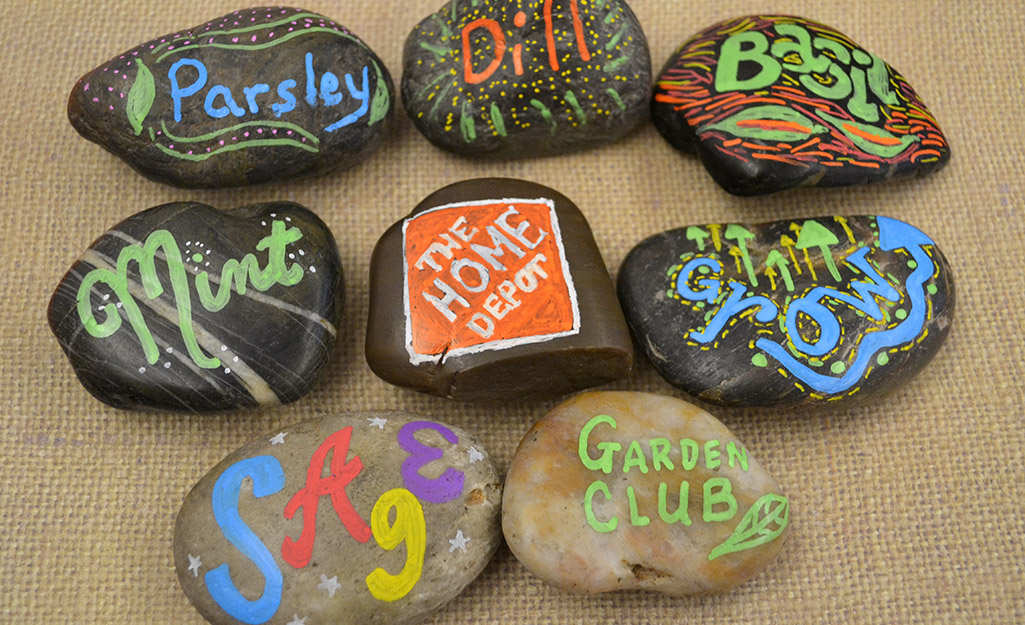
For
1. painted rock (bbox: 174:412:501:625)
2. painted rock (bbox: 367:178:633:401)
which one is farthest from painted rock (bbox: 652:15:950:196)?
painted rock (bbox: 174:412:501:625)

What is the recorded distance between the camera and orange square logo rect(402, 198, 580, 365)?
0.94 m

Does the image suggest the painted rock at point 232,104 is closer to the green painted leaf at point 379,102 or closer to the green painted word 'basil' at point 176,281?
the green painted leaf at point 379,102

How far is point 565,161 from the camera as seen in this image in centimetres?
119

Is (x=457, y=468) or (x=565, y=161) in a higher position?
(x=565, y=161)

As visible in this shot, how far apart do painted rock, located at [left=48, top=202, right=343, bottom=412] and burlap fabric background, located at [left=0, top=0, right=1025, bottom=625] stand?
0.10 meters

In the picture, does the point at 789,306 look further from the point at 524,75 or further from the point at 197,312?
the point at 197,312

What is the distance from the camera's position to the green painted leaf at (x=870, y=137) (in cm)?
109

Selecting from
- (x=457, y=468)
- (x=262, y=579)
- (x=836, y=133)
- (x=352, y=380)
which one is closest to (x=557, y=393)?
(x=457, y=468)

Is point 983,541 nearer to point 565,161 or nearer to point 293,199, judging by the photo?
point 565,161

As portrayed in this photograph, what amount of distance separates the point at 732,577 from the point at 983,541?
380 millimetres

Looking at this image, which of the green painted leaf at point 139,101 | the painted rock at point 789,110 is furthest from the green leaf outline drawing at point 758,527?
the green painted leaf at point 139,101

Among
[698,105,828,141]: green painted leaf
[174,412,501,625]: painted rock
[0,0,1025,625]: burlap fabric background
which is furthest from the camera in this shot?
[698,105,828,141]: green painted leaf

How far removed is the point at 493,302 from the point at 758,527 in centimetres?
43

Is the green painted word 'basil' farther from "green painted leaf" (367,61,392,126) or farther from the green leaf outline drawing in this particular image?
the green leaf outline drawing
